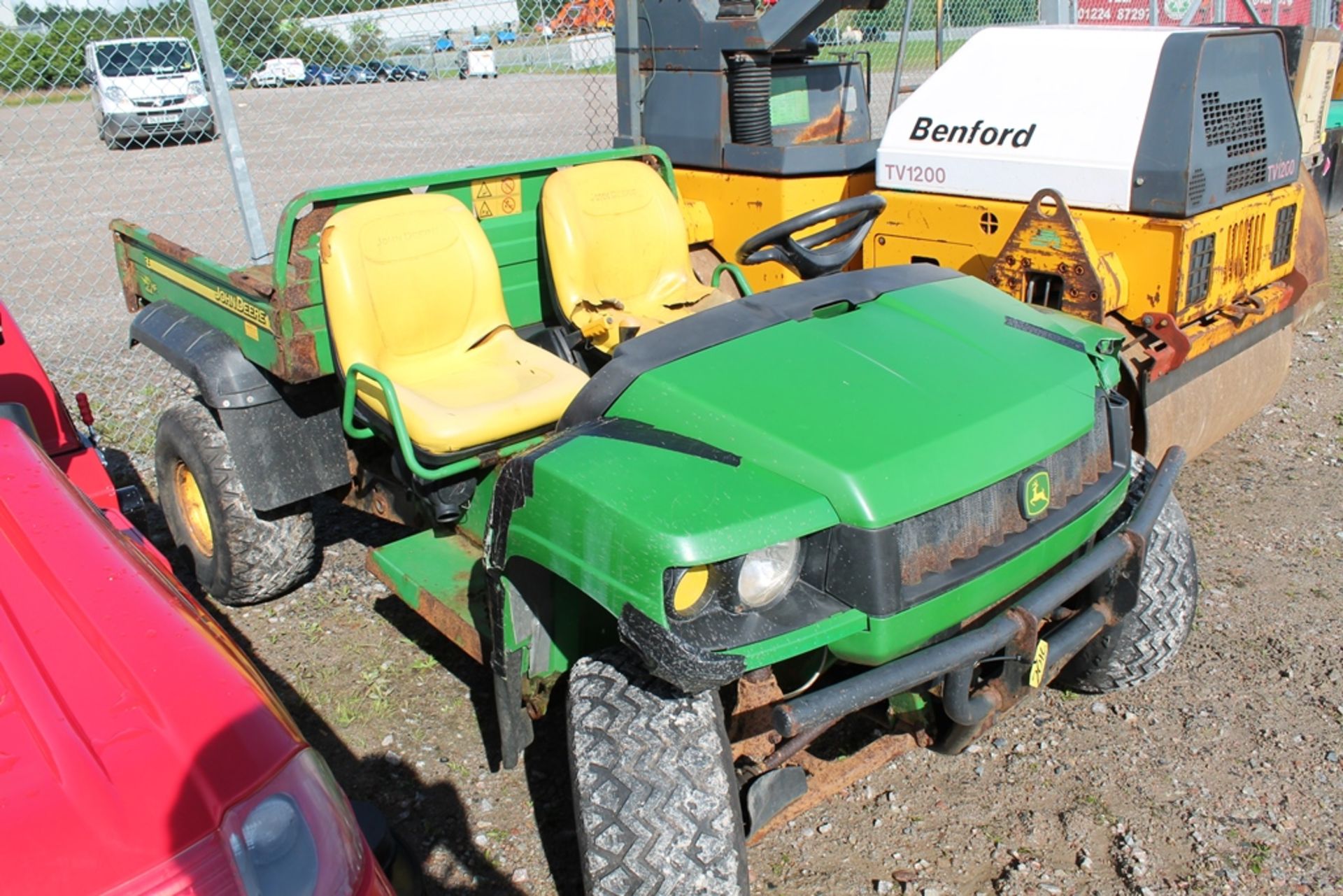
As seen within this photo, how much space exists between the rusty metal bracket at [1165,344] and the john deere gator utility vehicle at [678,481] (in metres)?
0.78

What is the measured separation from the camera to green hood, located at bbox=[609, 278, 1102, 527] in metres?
2.20

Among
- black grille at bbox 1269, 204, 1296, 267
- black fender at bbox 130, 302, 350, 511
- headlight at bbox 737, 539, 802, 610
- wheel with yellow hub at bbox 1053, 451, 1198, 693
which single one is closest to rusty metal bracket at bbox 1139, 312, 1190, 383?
wheel with yellow hub at bbox 1053, 451, 1198, 693

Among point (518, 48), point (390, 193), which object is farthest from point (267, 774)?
point (518, 48)

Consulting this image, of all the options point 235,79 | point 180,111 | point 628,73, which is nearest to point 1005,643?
point 628,73

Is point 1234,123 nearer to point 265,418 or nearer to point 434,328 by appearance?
point 434,328

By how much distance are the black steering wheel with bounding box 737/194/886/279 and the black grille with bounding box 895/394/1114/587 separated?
49.0 inches

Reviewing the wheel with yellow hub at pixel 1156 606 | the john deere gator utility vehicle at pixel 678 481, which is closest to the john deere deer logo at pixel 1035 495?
the john deere gator utility vehicle at pixel 678 481

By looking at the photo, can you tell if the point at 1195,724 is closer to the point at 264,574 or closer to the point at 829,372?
the point at 829,372

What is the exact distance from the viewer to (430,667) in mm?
3641

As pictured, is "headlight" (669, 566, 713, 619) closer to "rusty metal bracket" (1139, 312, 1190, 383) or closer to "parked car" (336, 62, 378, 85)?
"rusty metal bracket" (1139, 312, 1190, 383)

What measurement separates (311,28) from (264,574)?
4112mm

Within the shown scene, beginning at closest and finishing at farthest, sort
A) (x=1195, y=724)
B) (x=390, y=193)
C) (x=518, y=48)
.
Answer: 1. (x=1195, y=724)
2. (x=390, y=193)
3. (x=518, y=48)

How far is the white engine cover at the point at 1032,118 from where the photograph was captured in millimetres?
3846

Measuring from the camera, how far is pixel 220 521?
149 inches
